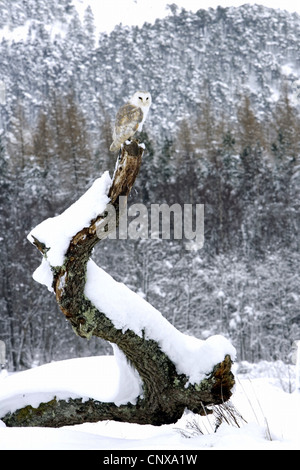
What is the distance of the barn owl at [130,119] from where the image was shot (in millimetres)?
3047

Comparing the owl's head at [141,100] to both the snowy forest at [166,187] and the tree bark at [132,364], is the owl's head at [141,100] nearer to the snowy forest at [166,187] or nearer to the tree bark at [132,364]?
the tree bark at [132,364]

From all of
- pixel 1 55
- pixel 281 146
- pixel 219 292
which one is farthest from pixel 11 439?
pixel 1 55

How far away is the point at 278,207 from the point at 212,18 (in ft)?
103

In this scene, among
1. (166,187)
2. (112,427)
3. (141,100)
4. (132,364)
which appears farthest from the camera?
(166,187)

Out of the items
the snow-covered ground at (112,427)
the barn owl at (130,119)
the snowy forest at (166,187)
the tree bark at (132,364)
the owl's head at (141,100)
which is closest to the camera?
the snow-covered ground at (112,427)

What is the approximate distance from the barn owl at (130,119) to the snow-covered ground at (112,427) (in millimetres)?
2029

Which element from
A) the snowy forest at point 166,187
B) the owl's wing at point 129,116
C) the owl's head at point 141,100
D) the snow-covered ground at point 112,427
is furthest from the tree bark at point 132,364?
the snowy forest at point 166,187

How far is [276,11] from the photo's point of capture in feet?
141

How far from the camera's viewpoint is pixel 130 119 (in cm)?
312

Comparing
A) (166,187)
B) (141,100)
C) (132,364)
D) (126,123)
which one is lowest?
(132,364)

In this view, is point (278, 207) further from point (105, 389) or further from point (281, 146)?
point (105, 389)

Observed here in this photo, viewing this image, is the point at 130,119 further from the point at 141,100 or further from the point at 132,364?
the point at 132,364

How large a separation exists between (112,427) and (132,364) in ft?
3.22

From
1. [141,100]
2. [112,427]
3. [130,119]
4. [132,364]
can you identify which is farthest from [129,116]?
[112,427]
